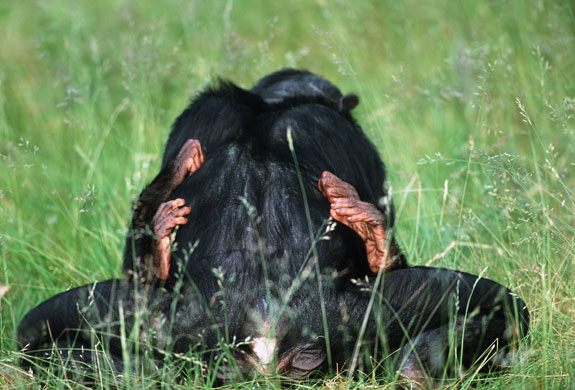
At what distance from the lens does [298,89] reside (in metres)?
3.92

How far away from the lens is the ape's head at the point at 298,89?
3889 mm

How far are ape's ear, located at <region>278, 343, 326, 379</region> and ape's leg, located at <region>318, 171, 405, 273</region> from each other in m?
0.39

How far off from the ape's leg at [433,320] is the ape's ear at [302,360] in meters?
0.08

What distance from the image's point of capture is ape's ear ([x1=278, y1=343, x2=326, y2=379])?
2.83 metres

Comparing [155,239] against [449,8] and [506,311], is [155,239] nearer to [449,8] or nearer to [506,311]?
[506,311]

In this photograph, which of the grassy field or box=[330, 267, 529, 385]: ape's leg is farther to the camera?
the grassy field

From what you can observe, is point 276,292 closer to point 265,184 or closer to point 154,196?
point 265,184

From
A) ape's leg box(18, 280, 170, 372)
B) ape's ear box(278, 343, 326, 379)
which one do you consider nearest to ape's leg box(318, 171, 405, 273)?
ape's ear box(278, 343, 326, 379)

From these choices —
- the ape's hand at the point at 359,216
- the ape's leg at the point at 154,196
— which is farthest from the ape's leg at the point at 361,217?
the ape's leg at the point at 154,196

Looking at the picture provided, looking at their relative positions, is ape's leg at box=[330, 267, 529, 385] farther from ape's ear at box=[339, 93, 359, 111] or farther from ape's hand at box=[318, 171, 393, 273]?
ape's ear at box=[339, 93, 359, 111]

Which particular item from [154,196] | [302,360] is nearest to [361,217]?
[302,360]

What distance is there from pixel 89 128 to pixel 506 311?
3.01 m

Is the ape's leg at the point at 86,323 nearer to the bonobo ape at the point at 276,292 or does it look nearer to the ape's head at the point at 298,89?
the bonobo ape at the point at 276,292

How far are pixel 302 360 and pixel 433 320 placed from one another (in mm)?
514
